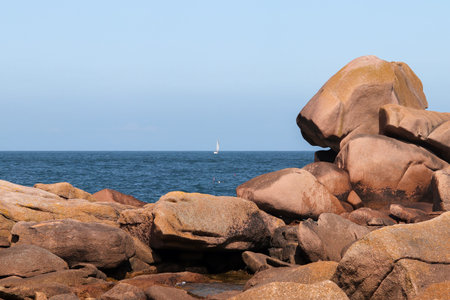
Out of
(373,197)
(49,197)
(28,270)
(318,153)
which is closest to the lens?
(28,270)

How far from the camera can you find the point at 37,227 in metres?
12.5

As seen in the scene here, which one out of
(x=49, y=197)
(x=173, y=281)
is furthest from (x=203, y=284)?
(x=49, y=197)

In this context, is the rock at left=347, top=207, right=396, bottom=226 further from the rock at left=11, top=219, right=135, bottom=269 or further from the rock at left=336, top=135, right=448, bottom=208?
the rock at left=11, top=219, right=135, bottom=269

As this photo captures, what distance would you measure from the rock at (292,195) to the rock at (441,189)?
10.3ft

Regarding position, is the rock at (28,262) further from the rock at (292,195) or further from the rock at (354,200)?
the rock at (354,200)

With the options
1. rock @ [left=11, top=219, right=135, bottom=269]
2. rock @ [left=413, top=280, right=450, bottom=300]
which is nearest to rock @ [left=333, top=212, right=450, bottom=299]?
rock @ [left=413, top=280, right=450, bottom=300]

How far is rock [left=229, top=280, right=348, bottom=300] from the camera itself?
659cm

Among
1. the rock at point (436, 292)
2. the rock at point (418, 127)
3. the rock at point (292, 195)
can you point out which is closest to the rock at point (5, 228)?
the rock at point (292, 195)

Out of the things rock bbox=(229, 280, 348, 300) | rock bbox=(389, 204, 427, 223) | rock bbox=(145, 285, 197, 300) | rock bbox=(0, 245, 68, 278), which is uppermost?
rock bbox=(229, 280, 348, 300)

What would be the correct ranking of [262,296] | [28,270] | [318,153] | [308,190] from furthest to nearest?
[318,153] < [308,190] < [28,270] < [262,296]

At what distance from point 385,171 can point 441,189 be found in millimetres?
2004

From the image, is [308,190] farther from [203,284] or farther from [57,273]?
[57,273]

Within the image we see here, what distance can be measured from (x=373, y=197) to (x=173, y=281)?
8947 mm

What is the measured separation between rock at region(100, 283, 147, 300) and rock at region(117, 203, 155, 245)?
3.62 metres
